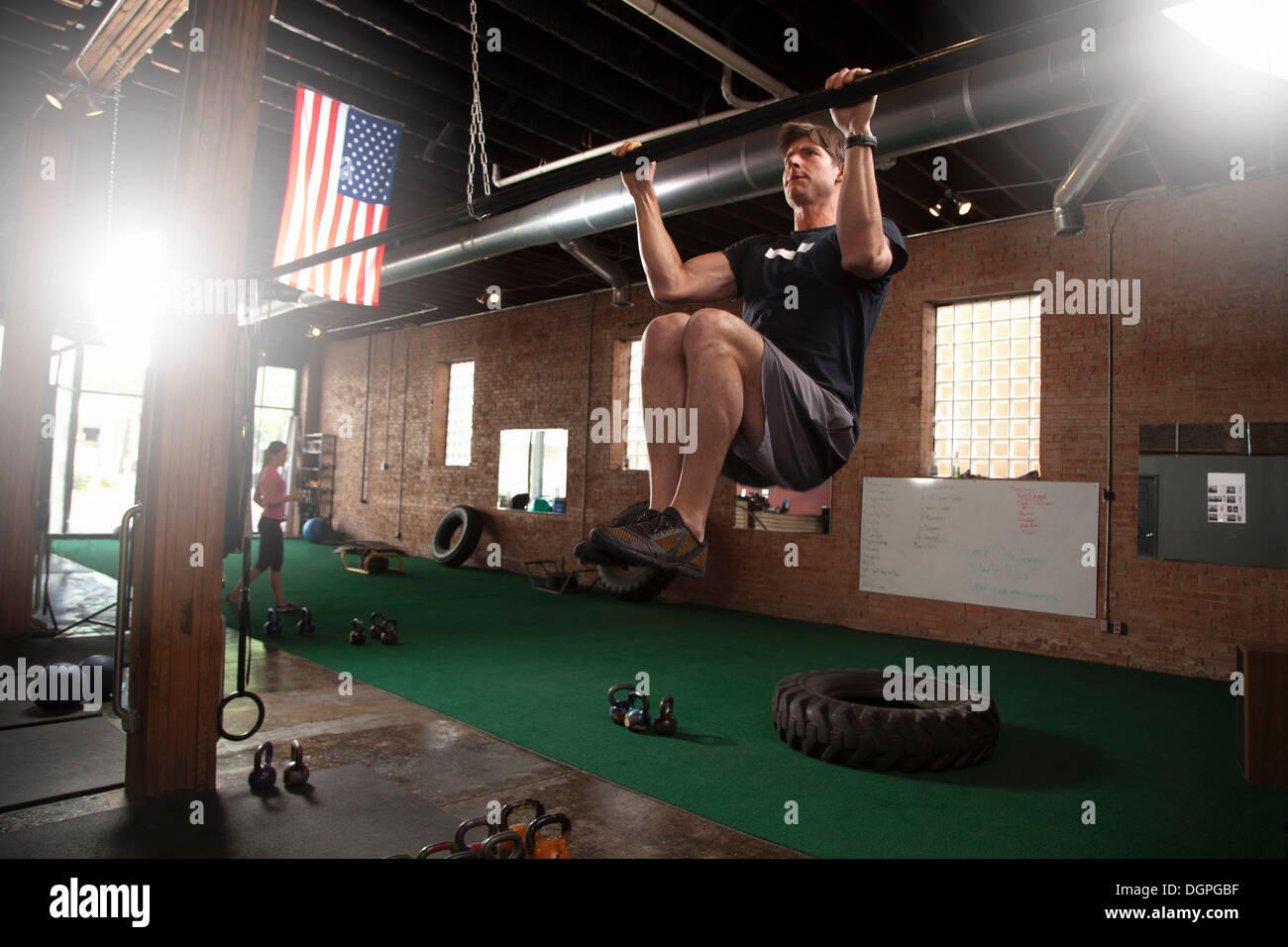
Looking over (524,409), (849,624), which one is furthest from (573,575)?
(849,624)

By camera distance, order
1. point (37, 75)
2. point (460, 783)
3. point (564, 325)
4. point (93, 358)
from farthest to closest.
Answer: point (93, 358) < point (564, 325) < point (37, 75) < point (460, 783)

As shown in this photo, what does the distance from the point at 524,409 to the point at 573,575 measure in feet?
10.2

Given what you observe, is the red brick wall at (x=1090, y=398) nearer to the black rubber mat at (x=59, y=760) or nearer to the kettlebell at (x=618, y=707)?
the kettlebell at (x=618, y=707)

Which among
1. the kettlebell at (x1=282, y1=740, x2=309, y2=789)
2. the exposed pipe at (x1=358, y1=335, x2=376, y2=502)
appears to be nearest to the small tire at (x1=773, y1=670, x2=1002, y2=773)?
the kettlebell at (x1=282, y1=740, x2=309, y2=789)

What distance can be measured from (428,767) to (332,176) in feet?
12.1

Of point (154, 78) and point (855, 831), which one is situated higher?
point (154, 78)

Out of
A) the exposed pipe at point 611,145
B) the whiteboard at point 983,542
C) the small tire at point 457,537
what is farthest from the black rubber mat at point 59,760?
the small tire at point 457,537

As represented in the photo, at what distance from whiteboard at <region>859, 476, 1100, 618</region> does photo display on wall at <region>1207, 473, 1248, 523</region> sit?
0.84 m

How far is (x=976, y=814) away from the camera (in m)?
3.67

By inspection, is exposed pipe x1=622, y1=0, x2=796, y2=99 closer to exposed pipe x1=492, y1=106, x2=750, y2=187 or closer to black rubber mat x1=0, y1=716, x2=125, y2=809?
exposed pipe x1=492, y1=106, x2=750, y2=187

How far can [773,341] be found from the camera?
187 centimetres

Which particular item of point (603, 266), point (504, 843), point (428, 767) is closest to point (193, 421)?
point (428, 767)

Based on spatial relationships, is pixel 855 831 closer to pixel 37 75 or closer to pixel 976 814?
pixel 976 814

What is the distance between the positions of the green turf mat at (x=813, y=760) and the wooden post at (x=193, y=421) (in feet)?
6.06
